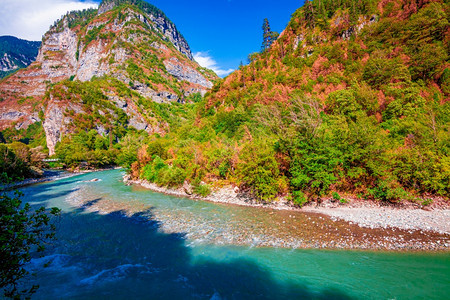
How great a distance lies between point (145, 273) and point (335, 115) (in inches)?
1293

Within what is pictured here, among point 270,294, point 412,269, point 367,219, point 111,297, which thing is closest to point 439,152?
point 367,219

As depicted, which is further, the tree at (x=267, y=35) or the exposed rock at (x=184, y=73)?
the exposed rock at (x=184, y=73)

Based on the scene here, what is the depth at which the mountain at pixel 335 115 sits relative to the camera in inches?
707

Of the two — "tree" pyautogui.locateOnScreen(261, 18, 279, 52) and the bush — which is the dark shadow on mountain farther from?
"tree" pyautogui.locateOnScreen(261, 18, 279, 52)

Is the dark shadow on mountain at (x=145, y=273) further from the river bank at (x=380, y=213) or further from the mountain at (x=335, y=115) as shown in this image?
the mountain at (x=335, y=115)

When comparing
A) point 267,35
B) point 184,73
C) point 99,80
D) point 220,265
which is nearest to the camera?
point 220,265

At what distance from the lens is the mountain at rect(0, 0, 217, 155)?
3492 inches

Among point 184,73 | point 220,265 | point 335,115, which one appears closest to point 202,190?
point 220,265

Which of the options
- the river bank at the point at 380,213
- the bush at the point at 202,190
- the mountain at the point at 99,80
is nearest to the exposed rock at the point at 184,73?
the mountain at the point at 99,80

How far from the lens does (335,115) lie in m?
30.8

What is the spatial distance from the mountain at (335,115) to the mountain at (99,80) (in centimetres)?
6565

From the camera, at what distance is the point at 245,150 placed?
21578mm

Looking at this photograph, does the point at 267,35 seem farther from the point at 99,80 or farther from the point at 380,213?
the point at 99,80

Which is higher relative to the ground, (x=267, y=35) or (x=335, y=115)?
(x=267, y=35)
